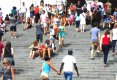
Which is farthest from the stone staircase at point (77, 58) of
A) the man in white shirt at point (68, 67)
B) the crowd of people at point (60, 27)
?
the man in white shirt at point (68, 67)

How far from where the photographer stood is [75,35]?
33.2 metres

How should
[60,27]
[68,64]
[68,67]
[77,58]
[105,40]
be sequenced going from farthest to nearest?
[60,27] < [77,58] < [105,40] < [68,64] < [68,67]

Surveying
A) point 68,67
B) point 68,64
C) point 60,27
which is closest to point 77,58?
point 60,27

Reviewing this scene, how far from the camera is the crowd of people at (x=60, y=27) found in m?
23.5

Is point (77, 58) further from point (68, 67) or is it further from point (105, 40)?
point (68, 67)

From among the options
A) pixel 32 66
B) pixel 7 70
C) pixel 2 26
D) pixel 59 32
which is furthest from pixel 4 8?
pixel 7 70

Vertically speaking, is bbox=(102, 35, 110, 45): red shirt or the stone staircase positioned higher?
bbox=(102, 35, 110, 45): red shirt

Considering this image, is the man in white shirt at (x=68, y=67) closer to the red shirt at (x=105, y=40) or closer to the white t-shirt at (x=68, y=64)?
the white t-shirt at (x=68, y=64)

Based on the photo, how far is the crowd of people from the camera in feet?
77.2

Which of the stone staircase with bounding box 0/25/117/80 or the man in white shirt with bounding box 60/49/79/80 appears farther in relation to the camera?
the stone staircase with bounding box 0/25/117/80

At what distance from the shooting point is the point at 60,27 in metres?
29.2

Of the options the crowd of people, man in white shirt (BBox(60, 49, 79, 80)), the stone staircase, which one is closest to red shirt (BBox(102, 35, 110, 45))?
the crowd of people

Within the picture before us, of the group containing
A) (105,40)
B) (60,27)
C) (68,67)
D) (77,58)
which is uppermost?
(60,27)

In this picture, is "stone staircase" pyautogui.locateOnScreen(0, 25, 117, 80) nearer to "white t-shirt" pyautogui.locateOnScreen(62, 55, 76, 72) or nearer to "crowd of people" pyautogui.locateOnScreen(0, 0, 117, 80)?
"crowd of people" pyautogui.locateOnScreen(0, 0, 117, 80)
